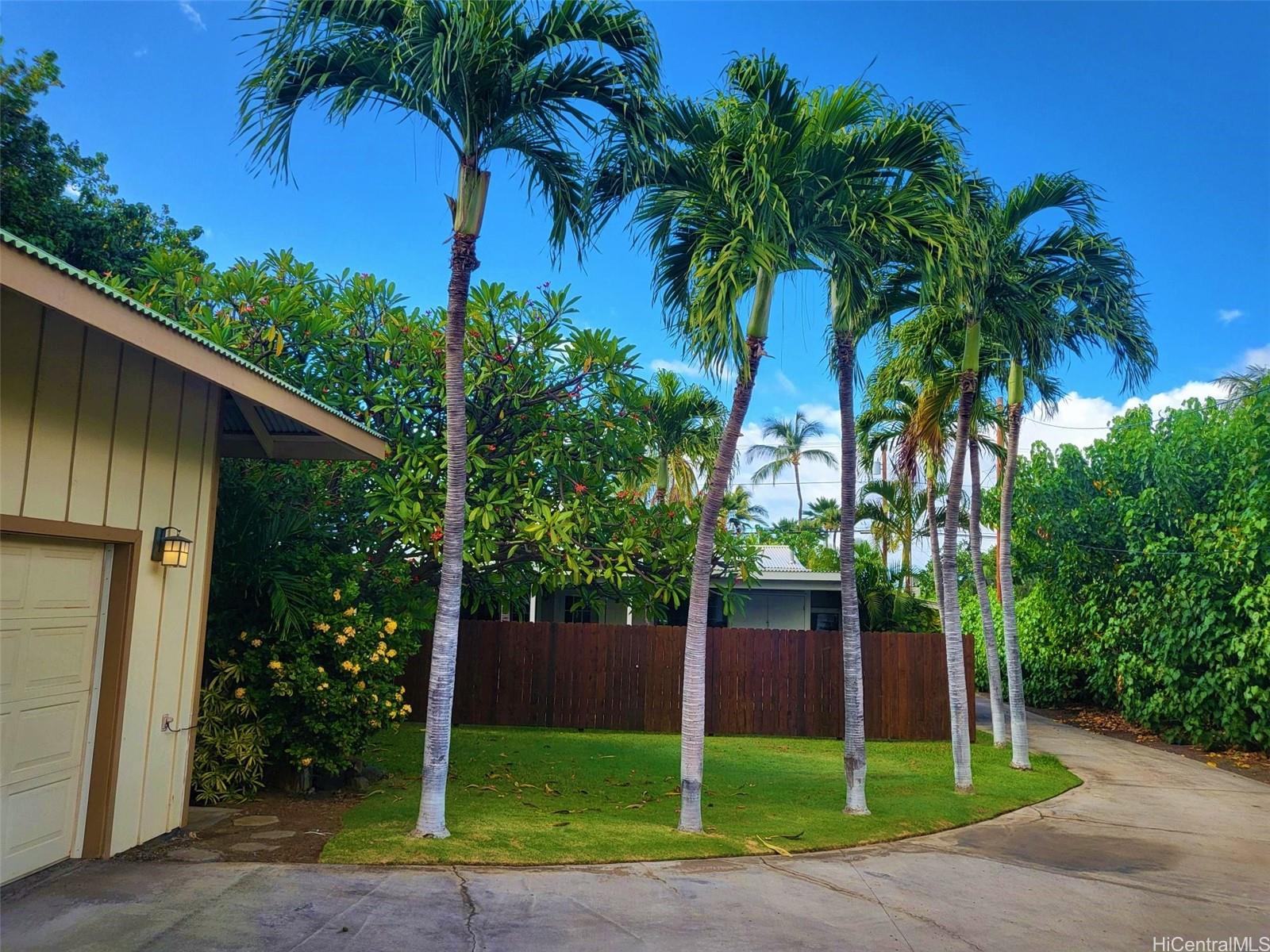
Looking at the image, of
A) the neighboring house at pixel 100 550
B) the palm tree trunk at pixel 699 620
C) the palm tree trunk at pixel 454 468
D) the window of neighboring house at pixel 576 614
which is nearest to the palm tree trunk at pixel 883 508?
the window of neighboring house at pixel 576 614

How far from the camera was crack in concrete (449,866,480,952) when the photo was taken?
4641 mm

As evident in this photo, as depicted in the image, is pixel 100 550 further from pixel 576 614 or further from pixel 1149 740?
pixel 1149 740

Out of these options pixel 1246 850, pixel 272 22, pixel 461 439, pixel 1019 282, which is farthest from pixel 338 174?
pixel 1246 850

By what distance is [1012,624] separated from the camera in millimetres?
12422

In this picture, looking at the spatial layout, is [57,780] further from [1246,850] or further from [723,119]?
[1246,850]

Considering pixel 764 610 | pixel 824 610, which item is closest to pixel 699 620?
pixel 764 610

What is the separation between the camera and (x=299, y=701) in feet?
25.6

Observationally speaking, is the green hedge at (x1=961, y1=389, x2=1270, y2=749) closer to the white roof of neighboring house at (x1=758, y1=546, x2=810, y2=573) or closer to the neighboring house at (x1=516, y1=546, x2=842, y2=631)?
the neighboring house at (x1=516, y1=546, x2=842, y2=631)

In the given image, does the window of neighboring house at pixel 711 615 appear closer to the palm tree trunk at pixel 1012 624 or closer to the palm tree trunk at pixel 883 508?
the palm tree trunk at pixel 883 508

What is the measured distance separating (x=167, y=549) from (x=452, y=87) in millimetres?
3983

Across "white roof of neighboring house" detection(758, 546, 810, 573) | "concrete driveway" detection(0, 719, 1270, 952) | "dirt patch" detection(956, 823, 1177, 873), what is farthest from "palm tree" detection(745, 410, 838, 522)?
"concrete driveway" detection(0, 719, 1270, 952)

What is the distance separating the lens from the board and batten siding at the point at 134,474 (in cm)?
496

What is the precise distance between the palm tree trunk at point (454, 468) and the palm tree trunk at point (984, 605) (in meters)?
8.74

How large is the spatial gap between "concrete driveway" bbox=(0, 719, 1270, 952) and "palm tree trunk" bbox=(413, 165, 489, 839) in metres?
1.26
